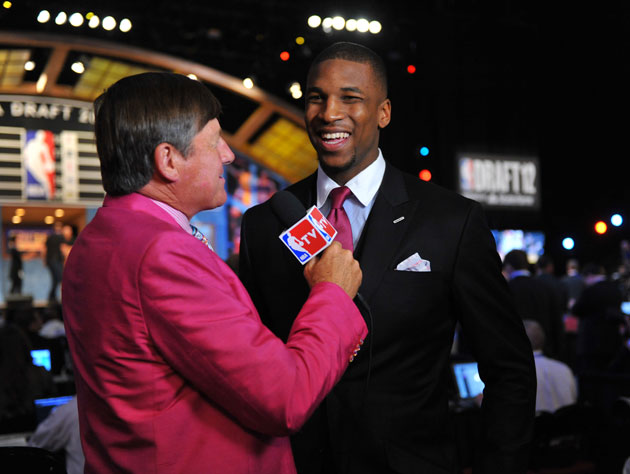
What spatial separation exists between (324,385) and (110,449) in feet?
1.25

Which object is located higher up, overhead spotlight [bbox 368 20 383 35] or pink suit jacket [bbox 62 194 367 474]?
overhead spotlight [bbox 368 20 383 35]

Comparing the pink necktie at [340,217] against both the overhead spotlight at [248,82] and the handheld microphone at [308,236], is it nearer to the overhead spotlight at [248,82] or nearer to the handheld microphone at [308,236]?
the handheld microphone at [308,236]

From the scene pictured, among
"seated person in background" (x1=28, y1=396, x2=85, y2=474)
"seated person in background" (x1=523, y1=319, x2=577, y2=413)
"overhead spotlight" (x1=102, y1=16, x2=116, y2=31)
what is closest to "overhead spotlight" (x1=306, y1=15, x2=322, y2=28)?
"overhead spotlight" (x1=102, y1=16, x2=116, y2=31)

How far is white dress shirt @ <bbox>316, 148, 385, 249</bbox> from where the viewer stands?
6.29 feet

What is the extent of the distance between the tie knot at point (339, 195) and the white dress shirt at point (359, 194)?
0.03 m

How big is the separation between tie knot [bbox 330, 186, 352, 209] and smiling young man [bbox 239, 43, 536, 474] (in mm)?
33

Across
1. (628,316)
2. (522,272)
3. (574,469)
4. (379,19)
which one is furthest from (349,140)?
(379,19)

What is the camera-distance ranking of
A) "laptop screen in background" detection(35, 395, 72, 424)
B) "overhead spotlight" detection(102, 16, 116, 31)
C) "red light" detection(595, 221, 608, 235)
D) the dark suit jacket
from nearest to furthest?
the dark suit jacket
"laptop screen in background" detection(35, 395, 72, 424)
"red light" detection(595, 221, 608, 235)
"overhead spotlight" detection(102, 16, 116, 31)

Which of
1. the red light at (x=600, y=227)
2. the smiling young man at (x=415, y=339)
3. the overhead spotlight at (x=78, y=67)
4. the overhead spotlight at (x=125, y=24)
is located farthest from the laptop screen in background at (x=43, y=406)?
the overhead spotlight at (x=78, y=67)

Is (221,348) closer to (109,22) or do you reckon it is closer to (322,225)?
(322,225)

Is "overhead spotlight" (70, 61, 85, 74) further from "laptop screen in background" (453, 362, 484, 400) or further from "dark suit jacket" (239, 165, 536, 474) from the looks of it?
"dark suit jacket" (239, 165, 536, 474)

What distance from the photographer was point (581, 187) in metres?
14.3

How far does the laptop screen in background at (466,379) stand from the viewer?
16.9 ft

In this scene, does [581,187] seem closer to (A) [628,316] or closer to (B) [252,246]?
(A) [628,316]
